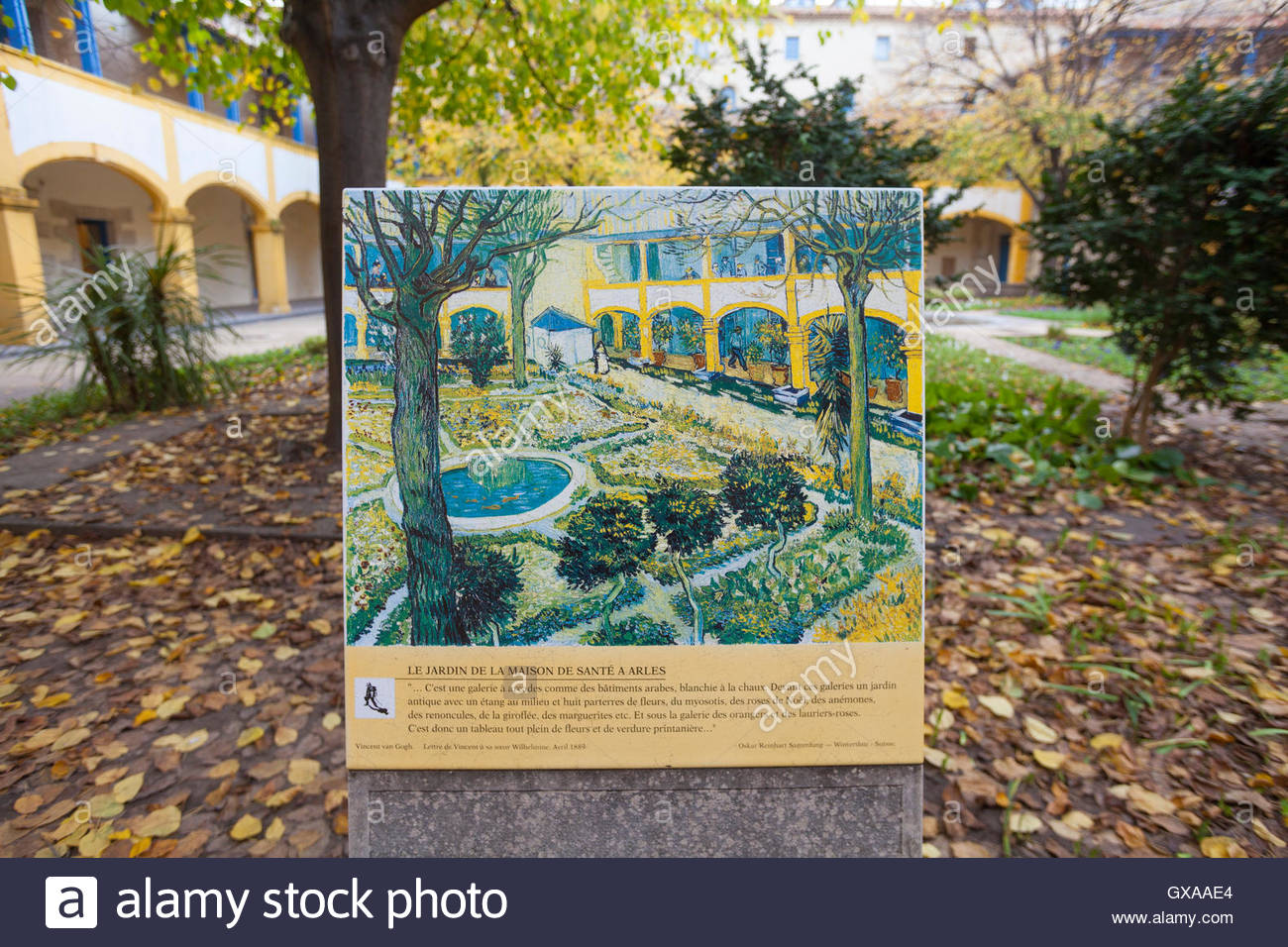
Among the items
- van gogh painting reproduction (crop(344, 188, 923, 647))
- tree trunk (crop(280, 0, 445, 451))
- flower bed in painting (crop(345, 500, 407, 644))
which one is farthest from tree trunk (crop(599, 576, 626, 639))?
tree trunk (crop(280, 0, 445, 451))

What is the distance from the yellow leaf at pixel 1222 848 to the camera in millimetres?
2129

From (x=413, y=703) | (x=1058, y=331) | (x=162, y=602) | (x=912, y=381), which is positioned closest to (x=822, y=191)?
(x=912, y=381)

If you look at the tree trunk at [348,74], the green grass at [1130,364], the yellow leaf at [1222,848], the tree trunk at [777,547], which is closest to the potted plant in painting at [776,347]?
the tree trunk at [777,547]

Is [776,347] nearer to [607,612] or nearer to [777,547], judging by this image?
[777,547]

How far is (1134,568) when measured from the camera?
3801 mm

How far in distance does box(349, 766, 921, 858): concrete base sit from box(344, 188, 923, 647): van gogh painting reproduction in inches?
11.5

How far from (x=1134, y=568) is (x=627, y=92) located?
5.63 m

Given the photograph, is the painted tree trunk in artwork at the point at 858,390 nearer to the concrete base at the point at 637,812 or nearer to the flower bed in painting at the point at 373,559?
the concrete base at the point at 637,812

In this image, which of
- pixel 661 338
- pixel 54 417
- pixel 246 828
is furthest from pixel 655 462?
pixel 54 417

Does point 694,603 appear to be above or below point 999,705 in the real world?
above

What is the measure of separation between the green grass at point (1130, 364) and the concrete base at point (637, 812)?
497cm

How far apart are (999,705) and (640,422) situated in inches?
83.5

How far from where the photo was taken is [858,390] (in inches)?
61.8

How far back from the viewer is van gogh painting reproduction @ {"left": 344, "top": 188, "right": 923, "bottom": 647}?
1551 mm
